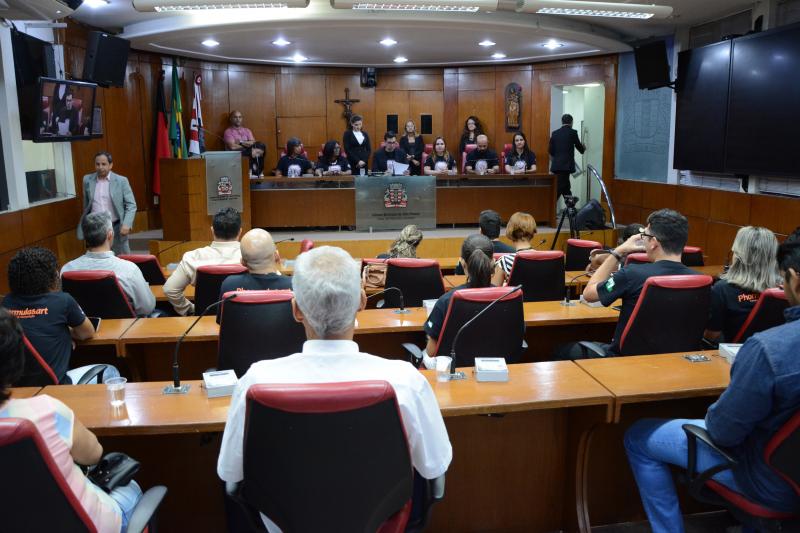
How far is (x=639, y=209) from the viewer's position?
9.72 meters

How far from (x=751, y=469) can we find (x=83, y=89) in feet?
22.1

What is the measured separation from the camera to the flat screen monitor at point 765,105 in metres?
6.52

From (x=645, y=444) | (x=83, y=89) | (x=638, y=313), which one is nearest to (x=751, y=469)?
(x=645, y=444)

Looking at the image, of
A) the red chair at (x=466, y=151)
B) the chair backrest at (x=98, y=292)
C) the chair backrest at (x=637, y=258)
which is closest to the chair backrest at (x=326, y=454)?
the chair backrest at (x=98, y=292)

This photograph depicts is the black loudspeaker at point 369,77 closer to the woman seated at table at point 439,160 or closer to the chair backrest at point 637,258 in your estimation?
the woman seated at table at point 439,160

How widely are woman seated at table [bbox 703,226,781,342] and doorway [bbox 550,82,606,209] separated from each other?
8.07 meters

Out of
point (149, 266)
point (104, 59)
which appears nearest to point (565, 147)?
point (104, 59)

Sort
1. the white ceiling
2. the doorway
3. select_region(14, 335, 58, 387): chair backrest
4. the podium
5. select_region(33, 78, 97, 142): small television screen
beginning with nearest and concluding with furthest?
1. select_region(14, 335, 58, 387): chair backrest
2. select_region(33, 78, 97, 142): small television screen
3. the white ceiling
4. the podium
5. the doorway

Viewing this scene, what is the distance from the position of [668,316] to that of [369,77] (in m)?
9.61

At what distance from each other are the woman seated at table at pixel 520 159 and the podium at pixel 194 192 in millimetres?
4092

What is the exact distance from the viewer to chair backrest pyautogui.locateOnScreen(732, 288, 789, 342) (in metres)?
2.97

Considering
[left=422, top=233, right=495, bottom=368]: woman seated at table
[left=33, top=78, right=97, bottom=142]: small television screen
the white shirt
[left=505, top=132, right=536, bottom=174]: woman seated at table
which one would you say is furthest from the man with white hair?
[left=505, top=132, right=536, bottom=174]: woman seated at table

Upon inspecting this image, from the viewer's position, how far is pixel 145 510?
1.79 m

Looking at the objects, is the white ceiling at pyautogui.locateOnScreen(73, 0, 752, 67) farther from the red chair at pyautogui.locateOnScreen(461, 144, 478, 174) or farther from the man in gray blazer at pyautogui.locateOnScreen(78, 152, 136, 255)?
the man in gray blazer at pyautogui.locateOnScreen(78, 152, 136, 255)
